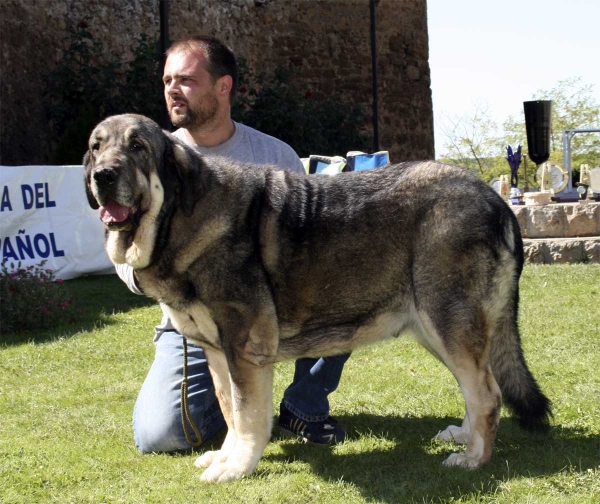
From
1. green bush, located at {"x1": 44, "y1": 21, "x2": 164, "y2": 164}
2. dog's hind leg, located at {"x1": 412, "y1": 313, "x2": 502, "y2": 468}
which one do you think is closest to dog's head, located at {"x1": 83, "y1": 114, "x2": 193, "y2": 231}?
dog's hind leg, located at {"x1": 412, "y1": 313, "x2": 502, "y2": 468}

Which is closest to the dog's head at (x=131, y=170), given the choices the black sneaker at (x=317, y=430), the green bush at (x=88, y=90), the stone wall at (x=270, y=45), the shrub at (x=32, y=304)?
the black sneaker at (x=317, y=430)

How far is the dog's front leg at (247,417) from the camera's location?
357 centimetres

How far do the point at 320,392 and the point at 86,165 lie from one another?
5.95 feet

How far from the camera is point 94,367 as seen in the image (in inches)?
240

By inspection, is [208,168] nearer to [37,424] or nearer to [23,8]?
[37,424]

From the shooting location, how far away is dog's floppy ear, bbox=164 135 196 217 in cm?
356

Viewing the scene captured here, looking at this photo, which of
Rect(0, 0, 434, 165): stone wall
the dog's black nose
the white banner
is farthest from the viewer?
Rect(0, 0, 434, 165): stone wall

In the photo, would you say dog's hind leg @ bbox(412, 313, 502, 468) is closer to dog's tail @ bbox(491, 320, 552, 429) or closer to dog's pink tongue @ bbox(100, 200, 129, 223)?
dog's tail @ bbox(491, 320, 552, 429)

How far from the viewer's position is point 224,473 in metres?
3.67

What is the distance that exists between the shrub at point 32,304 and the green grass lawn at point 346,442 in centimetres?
36

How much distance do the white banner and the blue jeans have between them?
5040 millimetres

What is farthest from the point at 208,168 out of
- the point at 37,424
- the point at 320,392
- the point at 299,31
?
the point at 299,31

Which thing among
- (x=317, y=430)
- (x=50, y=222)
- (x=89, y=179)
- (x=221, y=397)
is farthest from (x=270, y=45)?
(x=89, y=179)

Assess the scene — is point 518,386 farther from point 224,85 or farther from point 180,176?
point 224,85
